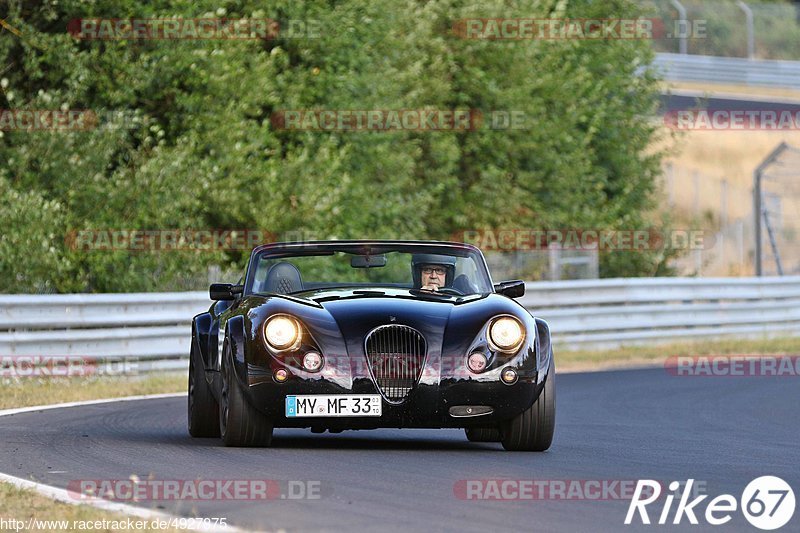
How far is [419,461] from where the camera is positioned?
28.0 ft

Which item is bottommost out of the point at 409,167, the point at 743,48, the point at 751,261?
the point at 751,261

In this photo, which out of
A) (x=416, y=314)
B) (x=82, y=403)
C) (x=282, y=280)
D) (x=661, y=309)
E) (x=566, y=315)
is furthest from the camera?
(x=661, y=309)

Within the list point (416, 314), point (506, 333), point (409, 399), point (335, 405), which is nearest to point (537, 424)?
point (506, 333)

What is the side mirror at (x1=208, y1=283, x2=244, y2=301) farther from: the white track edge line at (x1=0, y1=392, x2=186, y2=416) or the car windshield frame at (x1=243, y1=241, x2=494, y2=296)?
the white track edge line at (x1=0, y1=392, x2=186, y2=416)

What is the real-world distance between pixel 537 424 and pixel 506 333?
1.94 feet

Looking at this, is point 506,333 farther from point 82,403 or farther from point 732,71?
point 732,71

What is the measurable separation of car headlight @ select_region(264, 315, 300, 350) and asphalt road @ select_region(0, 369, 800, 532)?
0.62 metres

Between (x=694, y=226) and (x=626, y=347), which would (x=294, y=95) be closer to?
(x=626, y=347)

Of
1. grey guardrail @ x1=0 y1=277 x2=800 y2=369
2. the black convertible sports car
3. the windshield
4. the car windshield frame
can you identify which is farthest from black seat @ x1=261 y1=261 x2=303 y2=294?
grey guardrail @ x1=0 y1=277 x2=800 y2=369

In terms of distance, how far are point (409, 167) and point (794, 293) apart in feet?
21.0

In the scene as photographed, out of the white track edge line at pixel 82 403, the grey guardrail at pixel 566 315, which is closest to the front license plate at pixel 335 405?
the white track edge line at pixel 82 403

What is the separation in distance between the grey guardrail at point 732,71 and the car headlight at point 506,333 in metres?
42.7

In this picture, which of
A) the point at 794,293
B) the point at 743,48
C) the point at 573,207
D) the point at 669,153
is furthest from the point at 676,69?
the point at 794,293

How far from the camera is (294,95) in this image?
23531 mm
